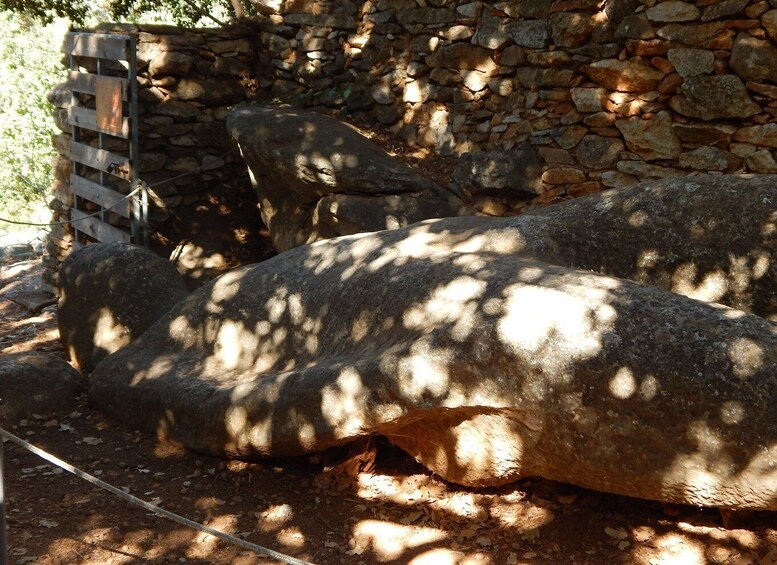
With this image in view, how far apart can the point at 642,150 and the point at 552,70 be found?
1.12 meters

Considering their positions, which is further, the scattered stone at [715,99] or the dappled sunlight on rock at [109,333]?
the scattered stone at [715,99]

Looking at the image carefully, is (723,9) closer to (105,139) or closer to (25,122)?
(105,139)

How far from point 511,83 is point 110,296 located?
13.5 ft

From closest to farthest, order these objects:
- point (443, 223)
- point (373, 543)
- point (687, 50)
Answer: point (373, 543) → point (443, 223) → point (687, 50)

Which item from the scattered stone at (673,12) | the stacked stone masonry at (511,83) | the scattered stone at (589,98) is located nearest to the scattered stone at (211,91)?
the stacked stone masonry at (511,83)

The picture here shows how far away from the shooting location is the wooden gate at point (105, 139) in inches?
338

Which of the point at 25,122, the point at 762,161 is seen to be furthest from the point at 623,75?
the point at 25,122

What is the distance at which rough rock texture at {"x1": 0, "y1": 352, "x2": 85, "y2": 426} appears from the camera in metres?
5.52

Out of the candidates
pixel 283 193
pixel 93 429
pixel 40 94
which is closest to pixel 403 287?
pixel 93 429

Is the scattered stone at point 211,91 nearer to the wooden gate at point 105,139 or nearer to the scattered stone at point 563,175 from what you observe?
the wooden gate at point 105,139

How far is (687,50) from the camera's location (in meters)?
6.46

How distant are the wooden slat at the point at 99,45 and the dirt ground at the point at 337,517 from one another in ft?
15.8

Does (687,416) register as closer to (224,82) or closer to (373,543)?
(373,543)

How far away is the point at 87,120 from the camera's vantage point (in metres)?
Answer: 9.39
